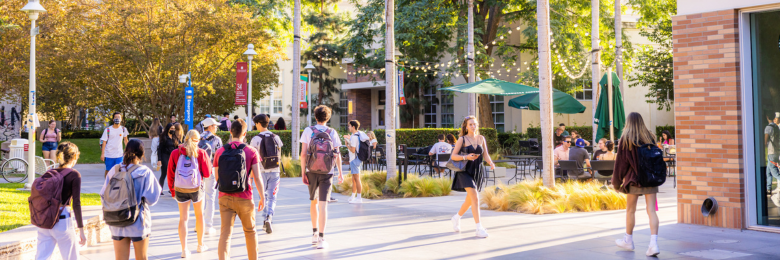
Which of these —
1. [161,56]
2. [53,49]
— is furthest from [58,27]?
[161,56]

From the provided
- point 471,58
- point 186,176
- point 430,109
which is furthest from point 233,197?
point 430,109

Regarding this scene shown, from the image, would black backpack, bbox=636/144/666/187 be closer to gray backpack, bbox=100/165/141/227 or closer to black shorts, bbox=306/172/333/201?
black shorts, bbox=306/172/333/201

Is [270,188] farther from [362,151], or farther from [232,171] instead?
[362,151]

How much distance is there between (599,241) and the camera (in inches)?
291

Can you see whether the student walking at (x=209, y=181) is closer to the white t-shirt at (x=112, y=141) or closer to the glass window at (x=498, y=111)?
the white t-shirt at (x=112, y=141)

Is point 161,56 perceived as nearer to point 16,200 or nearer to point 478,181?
point 16,200

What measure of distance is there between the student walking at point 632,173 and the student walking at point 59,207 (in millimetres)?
5242

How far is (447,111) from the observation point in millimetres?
33188

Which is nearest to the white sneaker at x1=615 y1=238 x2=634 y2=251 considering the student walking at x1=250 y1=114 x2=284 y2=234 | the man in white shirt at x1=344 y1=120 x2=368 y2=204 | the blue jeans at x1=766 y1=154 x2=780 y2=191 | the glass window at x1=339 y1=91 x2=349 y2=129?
the blue jeans at x1=766 y1=154 x2=780 y2=191

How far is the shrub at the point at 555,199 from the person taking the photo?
1006cm

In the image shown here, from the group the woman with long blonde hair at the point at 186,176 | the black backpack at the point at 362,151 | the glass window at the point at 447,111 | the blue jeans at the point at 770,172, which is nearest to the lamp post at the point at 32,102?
the black backpack at the point at 362,151

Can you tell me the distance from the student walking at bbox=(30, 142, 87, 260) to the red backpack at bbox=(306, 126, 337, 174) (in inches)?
102

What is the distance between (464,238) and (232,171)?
10.7 feet

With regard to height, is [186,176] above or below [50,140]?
below
